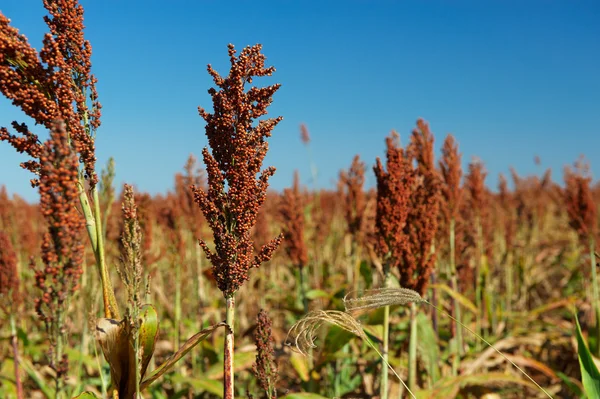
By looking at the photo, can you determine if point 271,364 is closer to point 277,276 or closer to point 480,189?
point 480,189

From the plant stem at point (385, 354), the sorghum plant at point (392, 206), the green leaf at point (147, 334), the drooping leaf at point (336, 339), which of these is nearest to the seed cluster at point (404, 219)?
the sorghum plant at point (392, 206)

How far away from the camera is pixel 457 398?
3.95m

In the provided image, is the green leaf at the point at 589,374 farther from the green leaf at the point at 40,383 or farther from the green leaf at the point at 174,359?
the green leaf at the point at 40,383

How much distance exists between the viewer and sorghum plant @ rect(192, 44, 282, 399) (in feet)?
6.68

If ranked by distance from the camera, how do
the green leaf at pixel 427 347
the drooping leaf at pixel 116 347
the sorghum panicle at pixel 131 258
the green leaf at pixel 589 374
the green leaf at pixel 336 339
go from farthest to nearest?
the green leaf at pixel 427 347, the green leaf at pixel 336 339, the green leaf at pixel 589 374, the drooping leaf at pixel 116 347, the sorghum panicle at pixel 131 258

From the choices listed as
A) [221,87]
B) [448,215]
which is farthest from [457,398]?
[221,87]

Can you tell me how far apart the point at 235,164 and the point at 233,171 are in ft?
0.10

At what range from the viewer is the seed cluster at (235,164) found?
2037 mm

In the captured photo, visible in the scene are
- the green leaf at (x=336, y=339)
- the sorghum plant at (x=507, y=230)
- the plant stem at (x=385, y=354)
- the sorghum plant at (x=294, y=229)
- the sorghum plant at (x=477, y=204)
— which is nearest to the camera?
the plant stem at (x=385, y=354)

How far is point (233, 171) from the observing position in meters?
2.04

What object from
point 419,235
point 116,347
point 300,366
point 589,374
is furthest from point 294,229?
point 116,347

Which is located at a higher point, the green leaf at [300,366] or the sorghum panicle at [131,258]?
the sorghum panicle at [131,258]

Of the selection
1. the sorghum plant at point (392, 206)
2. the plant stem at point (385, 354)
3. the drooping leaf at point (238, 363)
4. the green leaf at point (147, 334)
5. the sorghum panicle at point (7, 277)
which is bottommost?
the drooping leaf at point (238, 363)

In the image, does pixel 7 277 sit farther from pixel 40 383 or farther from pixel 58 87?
pixel 58 87
